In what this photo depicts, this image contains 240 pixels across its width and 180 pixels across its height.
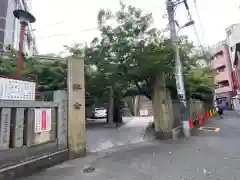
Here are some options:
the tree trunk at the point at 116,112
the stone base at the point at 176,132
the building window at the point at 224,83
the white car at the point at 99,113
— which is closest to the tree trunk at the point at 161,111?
the stone base at the point at 176,132

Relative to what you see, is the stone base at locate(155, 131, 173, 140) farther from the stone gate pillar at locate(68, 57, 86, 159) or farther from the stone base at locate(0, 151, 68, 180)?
the stone base at locate(0, 151, 68, 180)

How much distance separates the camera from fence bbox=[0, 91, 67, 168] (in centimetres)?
449

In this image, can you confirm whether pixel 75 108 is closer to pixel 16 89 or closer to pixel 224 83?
pixel 16 89

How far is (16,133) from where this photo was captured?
4.73 meters

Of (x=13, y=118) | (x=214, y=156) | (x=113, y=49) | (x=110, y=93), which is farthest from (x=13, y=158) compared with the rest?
(x=110, y=93)

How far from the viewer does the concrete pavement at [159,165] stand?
4.46 metres

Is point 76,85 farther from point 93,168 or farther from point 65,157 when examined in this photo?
point 93,168

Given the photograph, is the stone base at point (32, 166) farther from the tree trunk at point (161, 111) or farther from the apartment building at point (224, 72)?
the apartment building at point (224, 72)

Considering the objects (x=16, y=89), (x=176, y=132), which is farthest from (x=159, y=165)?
(x=176, y=132)

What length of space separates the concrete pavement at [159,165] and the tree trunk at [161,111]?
2.03 m

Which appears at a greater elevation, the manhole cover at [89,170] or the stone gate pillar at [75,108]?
the stone gate pillar at [75,108]

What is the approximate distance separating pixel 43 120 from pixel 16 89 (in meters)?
1.16

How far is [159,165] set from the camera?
5.21m

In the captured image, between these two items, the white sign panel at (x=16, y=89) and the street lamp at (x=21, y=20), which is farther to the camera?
the street lamp at (x=21, y=20)
